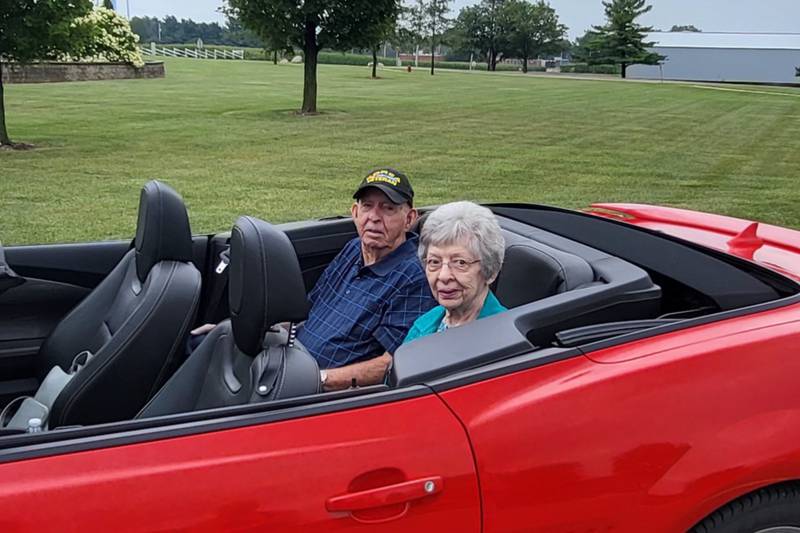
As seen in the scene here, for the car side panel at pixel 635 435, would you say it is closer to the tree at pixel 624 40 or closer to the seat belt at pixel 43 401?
the seat belt at pixel 43 401

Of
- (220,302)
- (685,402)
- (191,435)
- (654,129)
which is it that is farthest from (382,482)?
(654,129)

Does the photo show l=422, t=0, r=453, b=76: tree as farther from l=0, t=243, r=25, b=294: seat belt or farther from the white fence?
l=0, t=243, r=25, b=294: seat belt

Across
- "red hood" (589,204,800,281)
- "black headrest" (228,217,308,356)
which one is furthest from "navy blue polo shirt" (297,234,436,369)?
"red hood" (589,204,800,281)

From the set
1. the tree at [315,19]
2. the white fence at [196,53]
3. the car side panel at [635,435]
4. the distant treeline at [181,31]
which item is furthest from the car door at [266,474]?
the distant treeline at [181,31]

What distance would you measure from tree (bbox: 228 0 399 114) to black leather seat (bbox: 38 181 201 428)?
1621 cm

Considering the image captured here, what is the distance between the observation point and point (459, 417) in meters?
1.84

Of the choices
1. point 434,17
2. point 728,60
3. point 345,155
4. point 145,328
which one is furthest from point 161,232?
point 728,60

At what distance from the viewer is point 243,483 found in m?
1.66

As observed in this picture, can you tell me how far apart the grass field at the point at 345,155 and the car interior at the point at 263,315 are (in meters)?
4.11

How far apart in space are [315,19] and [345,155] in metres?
6.86

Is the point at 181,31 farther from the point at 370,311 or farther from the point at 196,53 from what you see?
the point at 370,311

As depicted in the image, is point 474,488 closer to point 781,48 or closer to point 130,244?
point 130,244

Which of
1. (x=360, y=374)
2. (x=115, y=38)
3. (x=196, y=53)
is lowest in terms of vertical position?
(x=360, y=374)

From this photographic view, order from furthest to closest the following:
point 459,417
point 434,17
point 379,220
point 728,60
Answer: point 728,60 → point 434,17 → point 379,220 → point 459,417
